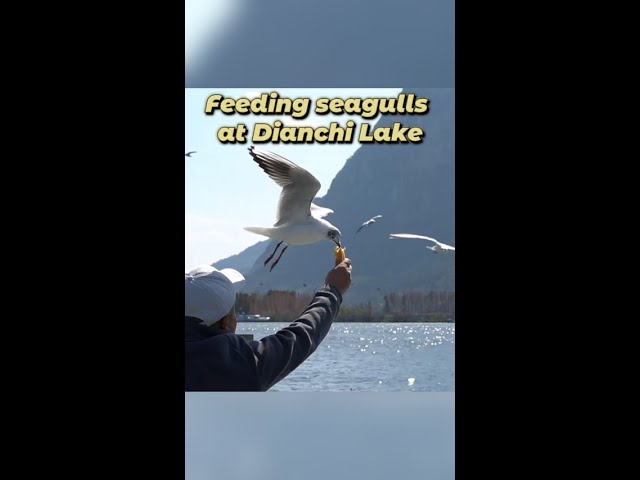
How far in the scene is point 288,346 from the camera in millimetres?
2086

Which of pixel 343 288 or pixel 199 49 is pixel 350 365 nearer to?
pixel 199 49

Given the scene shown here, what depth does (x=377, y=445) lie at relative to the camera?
3.44 meters

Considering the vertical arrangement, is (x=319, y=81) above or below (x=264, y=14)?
below

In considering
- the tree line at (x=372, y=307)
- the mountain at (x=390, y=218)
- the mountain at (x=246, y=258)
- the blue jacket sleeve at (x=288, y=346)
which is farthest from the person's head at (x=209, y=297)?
the mountain at (x=390, y=218)

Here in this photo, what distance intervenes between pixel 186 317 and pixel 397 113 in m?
2.60

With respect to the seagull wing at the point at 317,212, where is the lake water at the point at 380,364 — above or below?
below

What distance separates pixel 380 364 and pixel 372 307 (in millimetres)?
1043

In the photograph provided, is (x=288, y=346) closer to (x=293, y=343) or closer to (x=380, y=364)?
(x=293, y=343)

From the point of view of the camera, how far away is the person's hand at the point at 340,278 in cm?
231

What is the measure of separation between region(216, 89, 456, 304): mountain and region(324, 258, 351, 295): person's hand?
817 cm

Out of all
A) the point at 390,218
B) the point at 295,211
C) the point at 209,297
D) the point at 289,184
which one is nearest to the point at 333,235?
the point at 295,211

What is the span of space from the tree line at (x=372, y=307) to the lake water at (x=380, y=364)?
0.29 metres

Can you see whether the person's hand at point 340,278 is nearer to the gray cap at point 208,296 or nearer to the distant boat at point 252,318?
the gray cap at point 208,296
